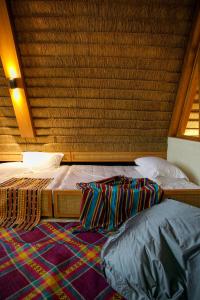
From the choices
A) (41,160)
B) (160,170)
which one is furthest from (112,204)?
(41,160)

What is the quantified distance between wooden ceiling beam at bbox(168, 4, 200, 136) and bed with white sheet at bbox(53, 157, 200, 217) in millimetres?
787

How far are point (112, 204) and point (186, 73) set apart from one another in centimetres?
208

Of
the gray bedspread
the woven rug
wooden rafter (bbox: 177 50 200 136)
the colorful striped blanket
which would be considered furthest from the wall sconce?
wooden rafter (bbox: 177 50 200 136)

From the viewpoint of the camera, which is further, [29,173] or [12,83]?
[29,173]

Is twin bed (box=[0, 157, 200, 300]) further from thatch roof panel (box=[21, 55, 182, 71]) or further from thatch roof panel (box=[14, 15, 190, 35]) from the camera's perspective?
thatch roof panel (box=[14, 15, 190, 35])

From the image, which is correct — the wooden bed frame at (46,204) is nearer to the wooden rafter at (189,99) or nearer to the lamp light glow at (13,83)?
the lamp light glow at (13,83)

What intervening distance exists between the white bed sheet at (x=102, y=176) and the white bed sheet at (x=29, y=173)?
8 cm

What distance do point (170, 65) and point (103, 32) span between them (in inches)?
41.0

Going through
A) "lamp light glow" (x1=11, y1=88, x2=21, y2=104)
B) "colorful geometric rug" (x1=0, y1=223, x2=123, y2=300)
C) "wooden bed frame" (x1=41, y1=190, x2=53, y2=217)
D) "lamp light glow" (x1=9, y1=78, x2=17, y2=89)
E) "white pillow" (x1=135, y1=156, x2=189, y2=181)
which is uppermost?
"lamp light glow" (x1=9, y1=78, x2=17, y2=89)

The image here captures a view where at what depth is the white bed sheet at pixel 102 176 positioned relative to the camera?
82.9 inches

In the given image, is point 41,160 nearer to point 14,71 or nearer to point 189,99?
point 14,71

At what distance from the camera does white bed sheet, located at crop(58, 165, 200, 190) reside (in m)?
2.11

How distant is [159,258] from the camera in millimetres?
1105

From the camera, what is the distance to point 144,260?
116 cm
